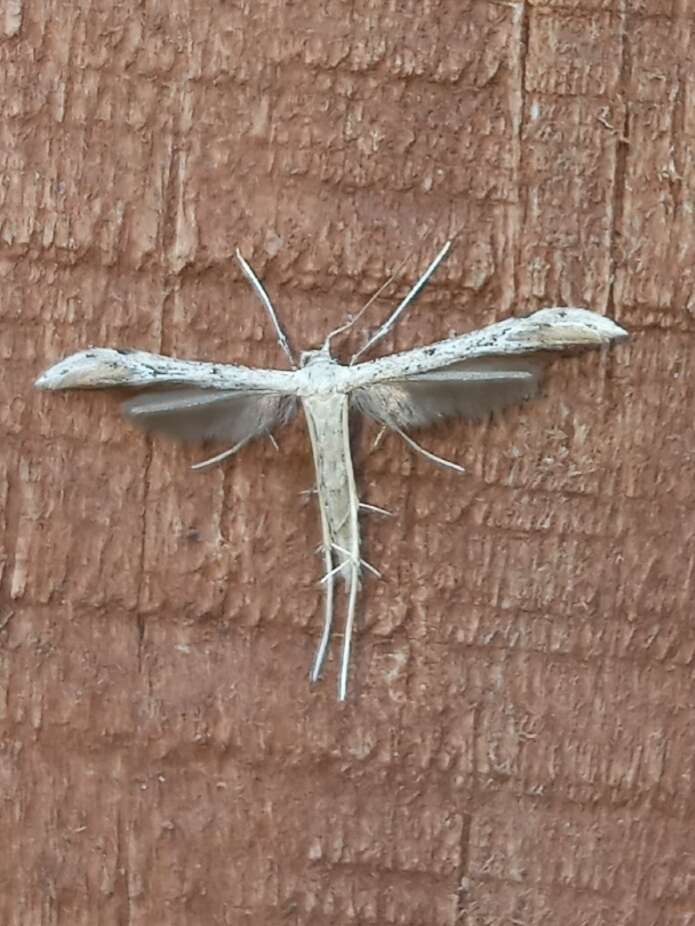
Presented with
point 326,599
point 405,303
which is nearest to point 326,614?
point 326,599

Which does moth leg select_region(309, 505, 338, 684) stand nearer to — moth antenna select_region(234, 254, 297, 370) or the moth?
the moth

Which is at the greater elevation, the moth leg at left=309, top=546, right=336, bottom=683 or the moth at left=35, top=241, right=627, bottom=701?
the moth at left=35, top=241, right=627, bottom=701

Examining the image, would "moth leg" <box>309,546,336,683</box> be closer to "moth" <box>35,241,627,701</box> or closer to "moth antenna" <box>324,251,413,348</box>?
"moth" <box>35,241,627,701</box>

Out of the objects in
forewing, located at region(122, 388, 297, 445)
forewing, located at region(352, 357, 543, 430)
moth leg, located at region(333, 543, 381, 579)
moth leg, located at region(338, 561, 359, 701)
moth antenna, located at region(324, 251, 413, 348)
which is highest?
moth antenna, located at region(324, 251, 413, 348)

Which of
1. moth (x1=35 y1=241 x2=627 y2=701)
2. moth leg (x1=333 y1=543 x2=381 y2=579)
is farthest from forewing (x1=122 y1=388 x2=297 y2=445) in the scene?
moth leg (x1=333 y1=543 x2=381 y2=579)

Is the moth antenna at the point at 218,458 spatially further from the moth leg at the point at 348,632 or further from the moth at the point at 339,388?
the moth leg at the point at 348,632

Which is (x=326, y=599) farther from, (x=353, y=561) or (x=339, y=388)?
(x=339, y=388)

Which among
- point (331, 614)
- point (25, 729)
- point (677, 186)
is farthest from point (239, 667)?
point (677, 186)
